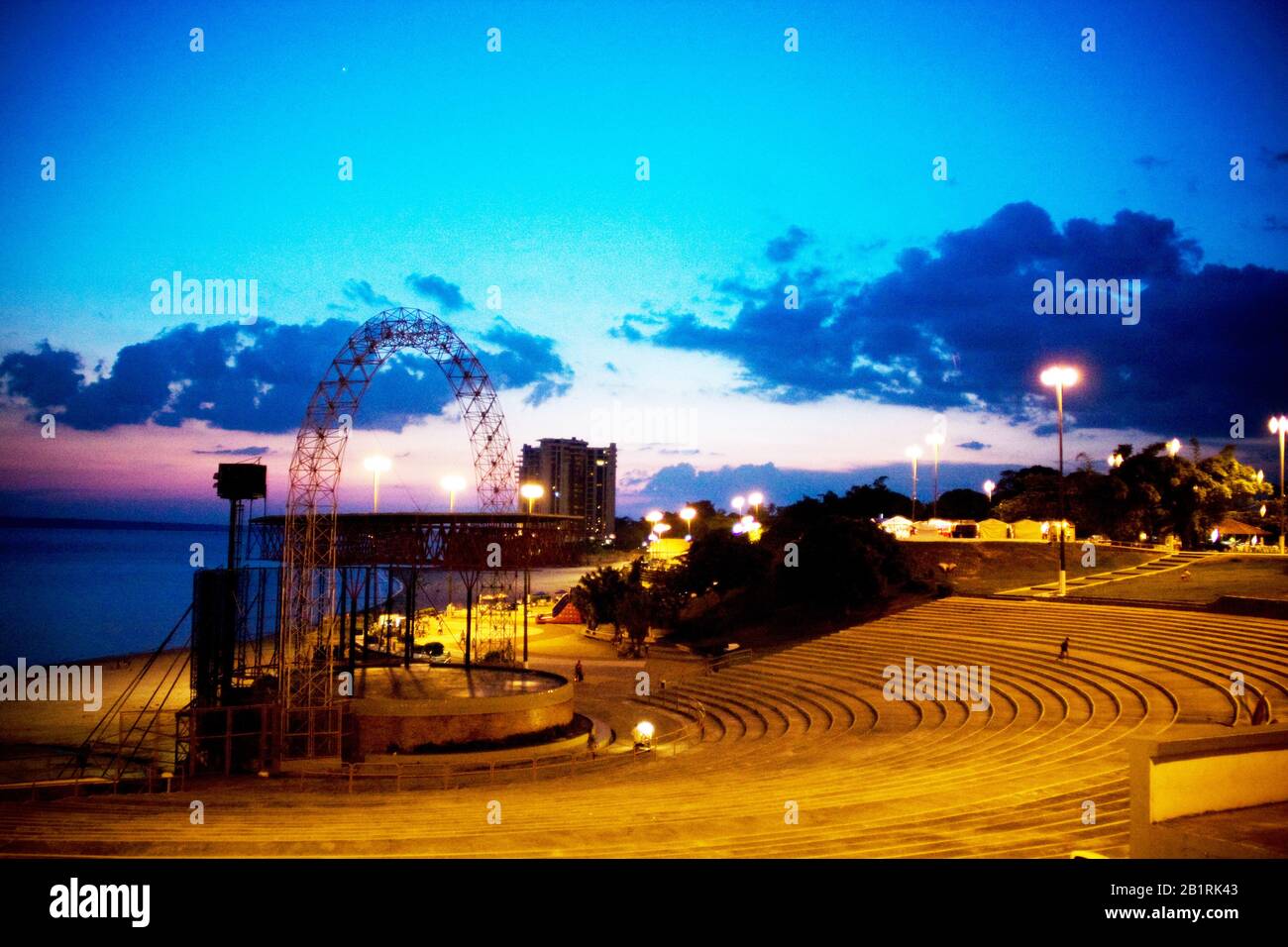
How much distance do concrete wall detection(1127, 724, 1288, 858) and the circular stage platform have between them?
1778 centimetres

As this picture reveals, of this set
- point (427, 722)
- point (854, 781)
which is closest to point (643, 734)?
point (427, 722)

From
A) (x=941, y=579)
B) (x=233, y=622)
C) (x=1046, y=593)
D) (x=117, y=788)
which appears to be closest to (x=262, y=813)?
(x=117, y=788)

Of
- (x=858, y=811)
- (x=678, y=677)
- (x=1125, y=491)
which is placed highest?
(x=1125, y=491)

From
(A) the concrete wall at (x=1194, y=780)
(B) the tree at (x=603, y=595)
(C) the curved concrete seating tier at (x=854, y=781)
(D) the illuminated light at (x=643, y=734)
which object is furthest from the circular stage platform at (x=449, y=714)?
(B) the tree at (x=603, y=595)

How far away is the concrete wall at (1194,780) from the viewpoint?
7129mm

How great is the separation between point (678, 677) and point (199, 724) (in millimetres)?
17287

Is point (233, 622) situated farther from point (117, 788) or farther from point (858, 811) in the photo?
point (858, 811)

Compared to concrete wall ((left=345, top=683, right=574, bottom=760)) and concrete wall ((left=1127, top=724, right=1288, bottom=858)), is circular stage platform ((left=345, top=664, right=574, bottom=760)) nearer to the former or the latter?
concrete wall ((left=345, top=683, right=574, bottom=760))

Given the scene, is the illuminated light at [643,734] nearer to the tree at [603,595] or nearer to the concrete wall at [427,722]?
the concrete wall at [427,722]

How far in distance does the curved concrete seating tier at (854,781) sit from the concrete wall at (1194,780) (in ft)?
2.96

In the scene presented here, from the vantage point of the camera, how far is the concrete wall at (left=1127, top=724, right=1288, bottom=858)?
7.13 metres

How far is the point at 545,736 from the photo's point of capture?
934 inches

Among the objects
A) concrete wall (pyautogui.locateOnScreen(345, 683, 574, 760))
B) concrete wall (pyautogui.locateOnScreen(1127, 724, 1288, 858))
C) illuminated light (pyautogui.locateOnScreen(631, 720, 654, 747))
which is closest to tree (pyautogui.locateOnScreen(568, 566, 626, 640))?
illuminated light (pyautogui.locateOnScreen(631, 720, 654, 747))
